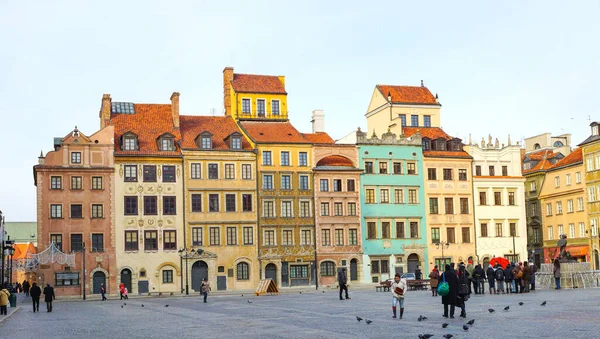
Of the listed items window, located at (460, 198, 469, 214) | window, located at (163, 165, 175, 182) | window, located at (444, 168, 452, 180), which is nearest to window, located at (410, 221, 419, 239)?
window, located at (460, 198, 469, 214)

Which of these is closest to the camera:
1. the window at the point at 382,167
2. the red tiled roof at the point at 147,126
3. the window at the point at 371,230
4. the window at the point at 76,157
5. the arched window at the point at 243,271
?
the window at the point at 76,157

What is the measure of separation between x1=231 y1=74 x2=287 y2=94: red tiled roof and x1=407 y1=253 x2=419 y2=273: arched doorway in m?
19.4

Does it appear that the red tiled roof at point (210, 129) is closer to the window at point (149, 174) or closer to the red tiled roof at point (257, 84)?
the red tiled roof at point (257, 84)

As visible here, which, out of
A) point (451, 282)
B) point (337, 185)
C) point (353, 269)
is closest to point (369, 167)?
point (337, 185)

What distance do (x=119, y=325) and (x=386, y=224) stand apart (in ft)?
165

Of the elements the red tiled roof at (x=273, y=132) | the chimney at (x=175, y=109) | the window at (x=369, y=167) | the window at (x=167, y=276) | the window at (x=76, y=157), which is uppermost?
the chimney at (x=175, y=109)

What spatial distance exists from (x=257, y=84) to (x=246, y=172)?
971cm

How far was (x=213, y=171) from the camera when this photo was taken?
71.4 m

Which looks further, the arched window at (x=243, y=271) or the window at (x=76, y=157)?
the arched window at (x=243, y=271)

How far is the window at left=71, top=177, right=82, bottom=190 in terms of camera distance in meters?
67.6

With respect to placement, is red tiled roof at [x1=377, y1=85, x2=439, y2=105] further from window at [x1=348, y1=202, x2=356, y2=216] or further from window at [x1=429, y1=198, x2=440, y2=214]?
window at [x1=348, y1=202, x2=356, y2=216]

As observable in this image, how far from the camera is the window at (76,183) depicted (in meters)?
67.6

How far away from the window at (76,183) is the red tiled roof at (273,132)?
1517cm

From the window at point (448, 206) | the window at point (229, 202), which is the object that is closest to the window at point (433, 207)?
the window at point (448, 206)
